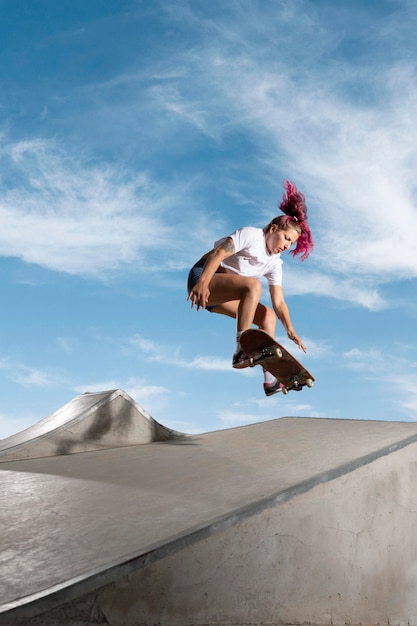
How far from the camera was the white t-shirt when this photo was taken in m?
5.10

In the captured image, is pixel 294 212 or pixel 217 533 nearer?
pixel 217 533

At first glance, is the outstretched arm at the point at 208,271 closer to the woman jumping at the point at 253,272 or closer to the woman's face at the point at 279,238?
the woman jumping at the point at 253,272

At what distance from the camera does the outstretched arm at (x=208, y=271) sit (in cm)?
470

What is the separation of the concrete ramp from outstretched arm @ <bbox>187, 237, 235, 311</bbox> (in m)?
1.13

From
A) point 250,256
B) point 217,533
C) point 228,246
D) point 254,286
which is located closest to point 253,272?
point 250,256

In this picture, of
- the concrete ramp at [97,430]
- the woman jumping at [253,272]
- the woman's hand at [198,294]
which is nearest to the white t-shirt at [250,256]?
the woman jumping at [253,272]

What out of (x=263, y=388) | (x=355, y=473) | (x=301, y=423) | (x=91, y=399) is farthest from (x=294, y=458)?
(x=91, y=399)

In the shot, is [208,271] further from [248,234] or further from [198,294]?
[248,234]

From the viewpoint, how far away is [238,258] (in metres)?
5.28

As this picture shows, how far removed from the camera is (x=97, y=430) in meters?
4.98

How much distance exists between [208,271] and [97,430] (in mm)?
1637

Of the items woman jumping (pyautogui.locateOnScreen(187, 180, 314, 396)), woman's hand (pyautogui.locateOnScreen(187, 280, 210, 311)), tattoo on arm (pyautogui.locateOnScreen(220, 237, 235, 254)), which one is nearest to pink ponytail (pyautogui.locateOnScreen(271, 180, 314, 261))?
woman jumping (pyautogui.locateOnScreen(187, 180, 314, 396))

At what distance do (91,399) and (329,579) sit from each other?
3.00 metres

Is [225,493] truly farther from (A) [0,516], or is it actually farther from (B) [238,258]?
(B) [238,258]
